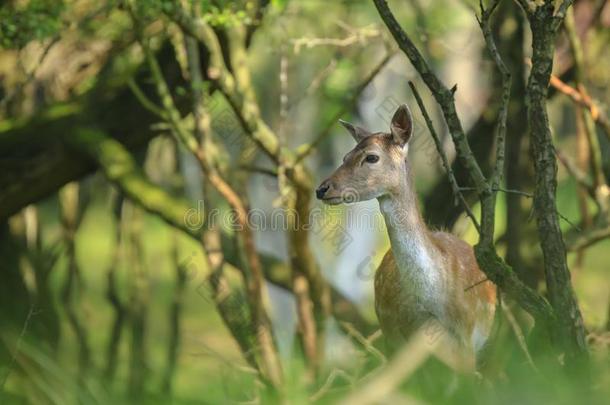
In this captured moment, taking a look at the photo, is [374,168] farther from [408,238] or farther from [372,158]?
[408,238]

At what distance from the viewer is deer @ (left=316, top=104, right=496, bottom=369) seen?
6246 mm

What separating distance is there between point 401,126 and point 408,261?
27.1 inches

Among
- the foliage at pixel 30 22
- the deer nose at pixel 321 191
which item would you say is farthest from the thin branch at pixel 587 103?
the foliage at pixel 30 22

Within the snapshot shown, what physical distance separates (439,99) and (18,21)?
11.3ft

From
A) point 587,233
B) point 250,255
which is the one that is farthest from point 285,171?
point 587,233

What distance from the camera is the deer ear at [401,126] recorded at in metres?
6.32

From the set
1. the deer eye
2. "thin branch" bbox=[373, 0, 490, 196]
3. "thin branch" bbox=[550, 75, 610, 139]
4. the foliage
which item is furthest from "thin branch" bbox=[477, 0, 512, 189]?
the foliage

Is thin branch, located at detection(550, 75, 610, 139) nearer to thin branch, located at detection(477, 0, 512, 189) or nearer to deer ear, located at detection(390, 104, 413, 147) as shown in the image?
deer ear, located at detection(390, 104, 413, 147)

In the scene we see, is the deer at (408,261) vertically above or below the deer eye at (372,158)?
below

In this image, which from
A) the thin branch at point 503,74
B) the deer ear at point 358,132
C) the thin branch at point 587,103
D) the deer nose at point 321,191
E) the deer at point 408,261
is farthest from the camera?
the thin branch at point 587,103

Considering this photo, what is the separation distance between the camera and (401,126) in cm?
638

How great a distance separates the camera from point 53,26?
7.22m

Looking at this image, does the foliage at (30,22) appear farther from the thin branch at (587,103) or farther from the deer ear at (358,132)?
the thin branch at (587,103)

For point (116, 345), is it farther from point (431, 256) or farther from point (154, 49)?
point (431, 256)
